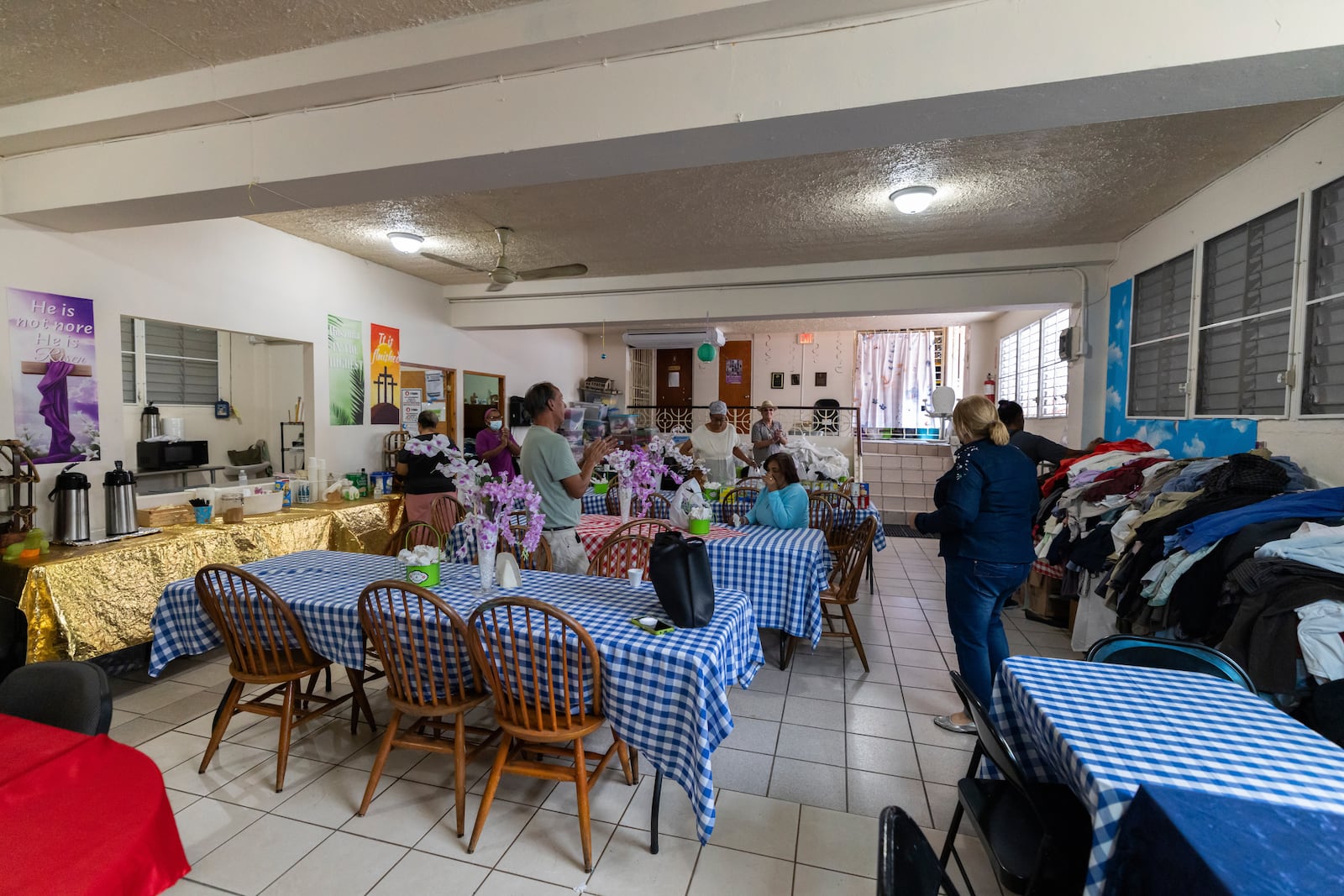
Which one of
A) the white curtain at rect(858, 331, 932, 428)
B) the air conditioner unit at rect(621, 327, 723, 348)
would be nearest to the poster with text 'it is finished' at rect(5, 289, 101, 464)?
the air conditioner unit at rect(621, 327, 723, 348)

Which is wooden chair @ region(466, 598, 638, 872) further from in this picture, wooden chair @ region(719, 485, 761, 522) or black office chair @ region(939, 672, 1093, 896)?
wooden chair @ region(719, 485, 761, 522)

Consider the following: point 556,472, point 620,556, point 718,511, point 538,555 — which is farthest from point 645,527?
point 718,511

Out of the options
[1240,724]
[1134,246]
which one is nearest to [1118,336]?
[1134,246]

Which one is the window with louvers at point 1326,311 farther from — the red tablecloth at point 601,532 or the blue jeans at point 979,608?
the red tablecloth at point 601,532

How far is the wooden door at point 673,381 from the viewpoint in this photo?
11703 mm

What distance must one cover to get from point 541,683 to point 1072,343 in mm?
5570

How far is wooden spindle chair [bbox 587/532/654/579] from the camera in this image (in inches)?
126

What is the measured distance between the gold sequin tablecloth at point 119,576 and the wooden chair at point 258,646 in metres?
1.19

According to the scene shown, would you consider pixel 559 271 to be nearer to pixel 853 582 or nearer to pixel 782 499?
pixel 782 499

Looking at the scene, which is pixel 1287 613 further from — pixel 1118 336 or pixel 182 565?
pixel 182 565

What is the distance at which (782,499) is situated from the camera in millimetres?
4035

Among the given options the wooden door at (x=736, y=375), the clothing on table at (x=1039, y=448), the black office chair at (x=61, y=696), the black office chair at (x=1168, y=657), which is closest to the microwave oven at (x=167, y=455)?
the black office chair at (x=61, y=696)

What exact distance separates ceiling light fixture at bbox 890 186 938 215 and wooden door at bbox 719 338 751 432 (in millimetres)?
7376

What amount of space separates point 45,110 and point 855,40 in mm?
3865
